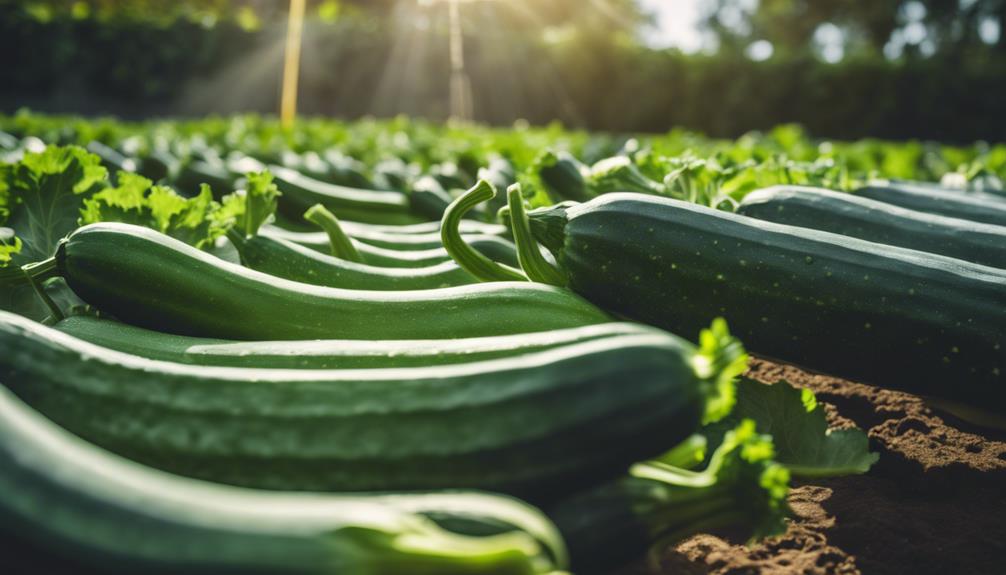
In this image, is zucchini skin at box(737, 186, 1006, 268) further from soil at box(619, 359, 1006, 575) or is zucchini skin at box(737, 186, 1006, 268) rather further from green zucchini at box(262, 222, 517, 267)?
green zucchini at box(262, 222, 517, 267)

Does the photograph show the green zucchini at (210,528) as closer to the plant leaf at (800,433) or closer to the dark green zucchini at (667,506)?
the dark green zucchini at (667,506)

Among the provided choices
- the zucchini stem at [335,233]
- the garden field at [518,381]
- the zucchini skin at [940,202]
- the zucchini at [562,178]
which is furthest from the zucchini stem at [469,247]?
the zucchini skin at [940,202]

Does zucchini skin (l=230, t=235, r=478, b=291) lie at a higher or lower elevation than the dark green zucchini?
higher

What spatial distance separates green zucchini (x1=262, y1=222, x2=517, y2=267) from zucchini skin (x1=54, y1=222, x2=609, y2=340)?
60 cm

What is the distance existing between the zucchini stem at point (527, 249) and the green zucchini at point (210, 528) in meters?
1.10

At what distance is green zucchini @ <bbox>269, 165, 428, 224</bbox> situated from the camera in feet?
12.8

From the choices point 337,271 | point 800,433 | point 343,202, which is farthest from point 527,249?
point 343,202

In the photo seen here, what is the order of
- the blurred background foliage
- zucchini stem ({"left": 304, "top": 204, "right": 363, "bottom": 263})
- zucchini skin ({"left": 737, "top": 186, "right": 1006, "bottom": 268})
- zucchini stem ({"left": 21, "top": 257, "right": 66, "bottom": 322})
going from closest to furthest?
zucchini stem ({"left": 21, "top": 257, "right": 66, "bottom": 322}), zucchini skin ({"left": 737, "top": 186, "right": 1006, "bottom": 268}), zucchini stem ({"left": 304, "top": 204, "right": 363, "bottom": 263}), the blurred background foliage

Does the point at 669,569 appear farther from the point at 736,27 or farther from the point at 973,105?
the point at 736,27

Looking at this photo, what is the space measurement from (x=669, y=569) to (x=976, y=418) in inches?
39.6

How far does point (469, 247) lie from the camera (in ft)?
7.30

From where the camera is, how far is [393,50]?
27641mm

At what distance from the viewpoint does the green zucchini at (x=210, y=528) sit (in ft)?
3.10

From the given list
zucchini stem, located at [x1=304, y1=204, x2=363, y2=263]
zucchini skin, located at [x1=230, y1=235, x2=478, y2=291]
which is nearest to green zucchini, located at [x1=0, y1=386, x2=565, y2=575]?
zucchini skin, located at [x1=230, y1=235, x2=478, y2=291]
